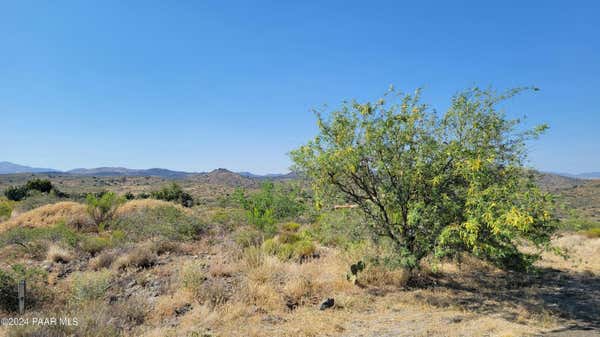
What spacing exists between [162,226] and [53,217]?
317 inches

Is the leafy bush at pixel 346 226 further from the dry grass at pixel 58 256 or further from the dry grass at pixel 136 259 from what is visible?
the dry grass at pixel 58 256

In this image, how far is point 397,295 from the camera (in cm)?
776

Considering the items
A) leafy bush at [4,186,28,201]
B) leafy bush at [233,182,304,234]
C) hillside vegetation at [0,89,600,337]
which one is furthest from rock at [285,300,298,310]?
leafy bush at [4,186,28,201]

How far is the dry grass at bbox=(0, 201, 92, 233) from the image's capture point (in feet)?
54.8

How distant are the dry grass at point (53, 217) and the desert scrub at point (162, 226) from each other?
207 centimetres

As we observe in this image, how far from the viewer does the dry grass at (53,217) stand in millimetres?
16703

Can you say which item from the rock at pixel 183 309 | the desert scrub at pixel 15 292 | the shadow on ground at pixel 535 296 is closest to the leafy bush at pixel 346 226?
the shadow on ground at pixel 535 296

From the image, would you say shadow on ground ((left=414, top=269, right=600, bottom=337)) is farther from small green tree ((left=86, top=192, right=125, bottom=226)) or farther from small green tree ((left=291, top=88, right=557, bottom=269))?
small green tree ((left=86, top=192, right=125, bottom=226))

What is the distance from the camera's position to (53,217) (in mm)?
17594

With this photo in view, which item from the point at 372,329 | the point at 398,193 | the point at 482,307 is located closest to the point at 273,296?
the point at 372,329

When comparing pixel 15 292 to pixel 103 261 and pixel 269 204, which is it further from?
pixel 269 204

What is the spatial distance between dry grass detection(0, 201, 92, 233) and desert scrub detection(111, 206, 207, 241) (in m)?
2.07

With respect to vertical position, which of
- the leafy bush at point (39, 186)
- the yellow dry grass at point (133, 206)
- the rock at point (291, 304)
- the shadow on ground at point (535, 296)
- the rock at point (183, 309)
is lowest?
the rock at point (183, 309)

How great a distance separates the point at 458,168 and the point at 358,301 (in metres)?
3.64
